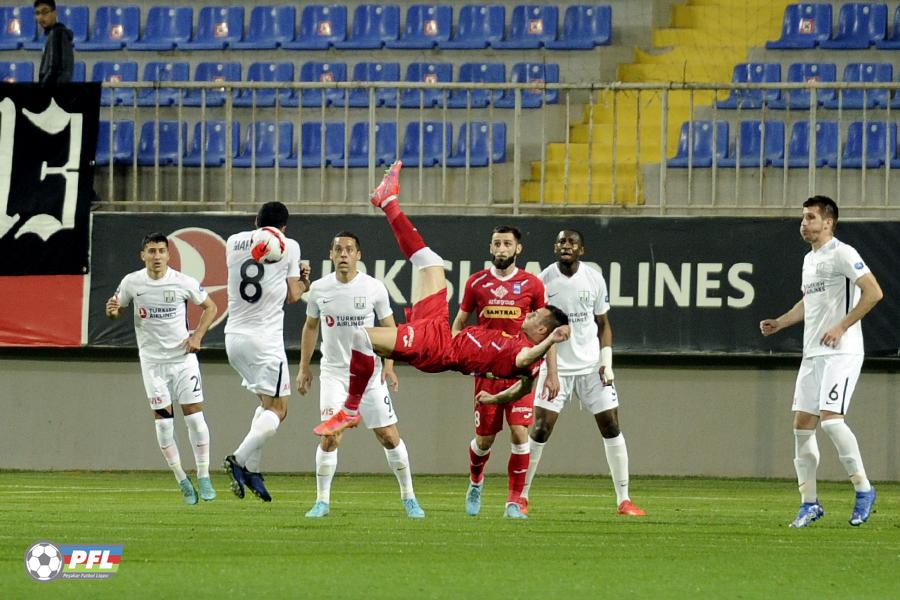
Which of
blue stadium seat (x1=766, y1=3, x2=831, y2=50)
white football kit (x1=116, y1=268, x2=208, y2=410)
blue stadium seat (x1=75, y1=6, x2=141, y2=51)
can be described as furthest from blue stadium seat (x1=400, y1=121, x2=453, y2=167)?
blue stadium seat (x1=75, y1=6, x2=141, y2=51)

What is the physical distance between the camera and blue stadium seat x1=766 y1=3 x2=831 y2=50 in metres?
18.2

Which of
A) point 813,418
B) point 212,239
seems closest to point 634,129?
point 212,239

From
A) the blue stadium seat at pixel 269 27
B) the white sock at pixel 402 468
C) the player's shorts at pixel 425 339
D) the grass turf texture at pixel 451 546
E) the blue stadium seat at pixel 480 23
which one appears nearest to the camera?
the grass turf texture at pixel 451 546

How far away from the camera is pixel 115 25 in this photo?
20.2 meters

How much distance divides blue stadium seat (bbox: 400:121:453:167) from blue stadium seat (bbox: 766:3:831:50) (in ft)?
14.6

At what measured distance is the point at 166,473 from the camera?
16.0 m

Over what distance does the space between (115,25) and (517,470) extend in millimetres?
11688

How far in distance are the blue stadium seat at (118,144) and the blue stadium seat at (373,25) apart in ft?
10.4

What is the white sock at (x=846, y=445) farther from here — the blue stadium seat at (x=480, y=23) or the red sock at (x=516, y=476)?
the blue stadium seat at (x=480, y=23)

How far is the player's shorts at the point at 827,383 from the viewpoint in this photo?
32.9 feet

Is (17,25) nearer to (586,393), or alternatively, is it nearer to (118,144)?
(118,144)

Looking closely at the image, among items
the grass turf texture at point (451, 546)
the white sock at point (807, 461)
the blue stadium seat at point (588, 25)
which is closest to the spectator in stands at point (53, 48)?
the grass turf texture at point (451, 546)

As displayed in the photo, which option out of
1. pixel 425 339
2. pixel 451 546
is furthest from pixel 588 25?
pixel 451 546

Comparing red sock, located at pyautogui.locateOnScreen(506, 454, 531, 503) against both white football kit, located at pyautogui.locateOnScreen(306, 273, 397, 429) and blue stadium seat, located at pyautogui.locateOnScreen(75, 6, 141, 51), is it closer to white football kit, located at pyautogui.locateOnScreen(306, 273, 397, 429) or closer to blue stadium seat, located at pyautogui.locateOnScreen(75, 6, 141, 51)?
white football kit, located at pyautogui.locateOnScreen(306, 273, 397, 429)
